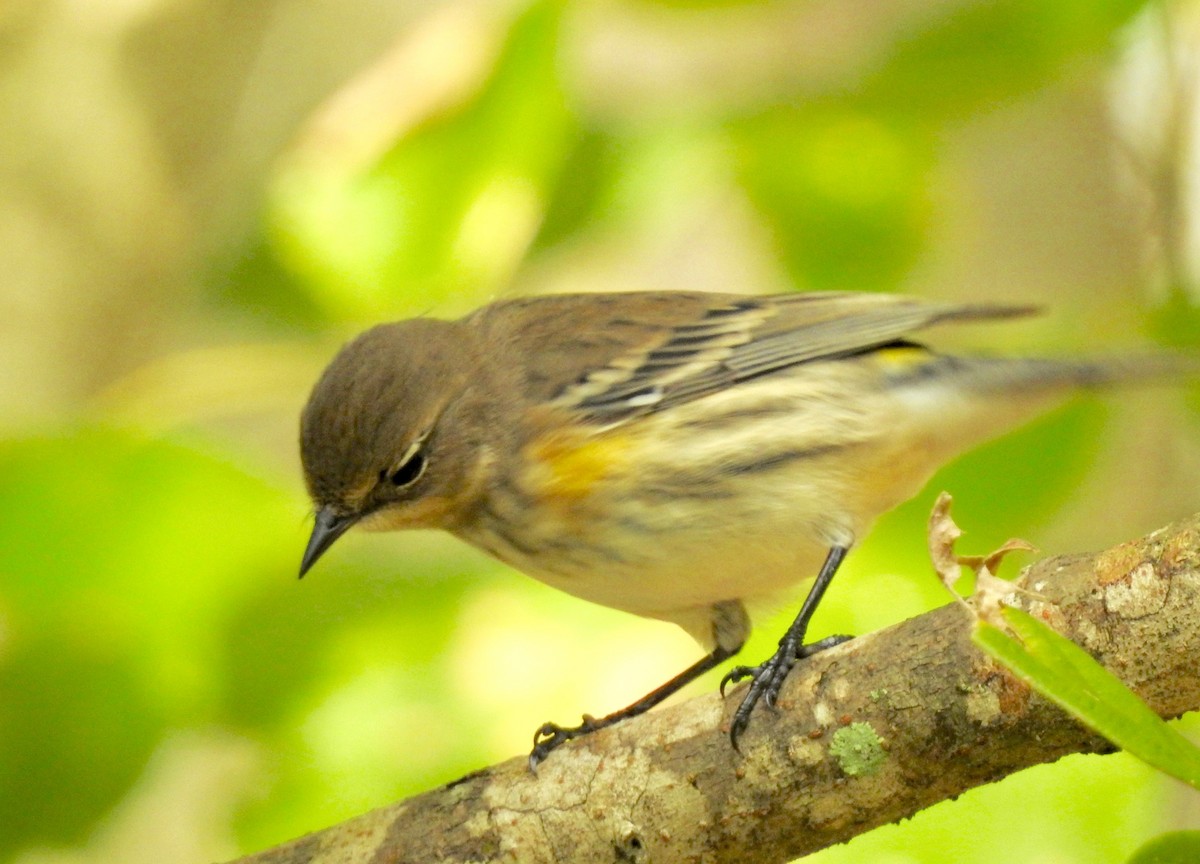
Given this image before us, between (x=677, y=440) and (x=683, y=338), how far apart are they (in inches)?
18.2

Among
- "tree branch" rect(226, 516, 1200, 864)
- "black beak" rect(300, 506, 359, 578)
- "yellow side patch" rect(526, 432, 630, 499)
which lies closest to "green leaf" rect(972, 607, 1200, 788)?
"tree branch" rect(226, 516, 1200, 864)

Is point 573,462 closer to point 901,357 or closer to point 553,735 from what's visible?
point 553,735

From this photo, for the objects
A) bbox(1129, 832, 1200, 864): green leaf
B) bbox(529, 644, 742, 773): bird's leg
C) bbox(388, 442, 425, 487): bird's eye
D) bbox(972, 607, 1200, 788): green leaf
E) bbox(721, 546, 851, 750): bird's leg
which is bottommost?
bbox(529, 644, 742, 773): bird's leg

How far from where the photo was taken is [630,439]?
3182 millimetres

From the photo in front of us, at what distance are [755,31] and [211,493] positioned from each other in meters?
2.34

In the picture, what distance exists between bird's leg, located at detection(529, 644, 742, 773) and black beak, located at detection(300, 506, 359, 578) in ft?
2.16

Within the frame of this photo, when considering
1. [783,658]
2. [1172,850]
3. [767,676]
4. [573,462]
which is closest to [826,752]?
[767,676]

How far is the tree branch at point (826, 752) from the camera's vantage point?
1920mm

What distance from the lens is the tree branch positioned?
192 cm

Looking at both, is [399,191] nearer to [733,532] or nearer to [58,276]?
[733,532]

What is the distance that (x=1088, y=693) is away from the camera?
1388 mm

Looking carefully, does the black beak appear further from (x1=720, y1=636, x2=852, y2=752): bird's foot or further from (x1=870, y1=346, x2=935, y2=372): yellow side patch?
(x1=870, y1=346, x2=935, y2=372): yellow side patch

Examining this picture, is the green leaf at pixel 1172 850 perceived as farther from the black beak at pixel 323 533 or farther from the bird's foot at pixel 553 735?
the black beak at pixel 323 533

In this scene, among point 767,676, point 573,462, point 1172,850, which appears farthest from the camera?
point 573,462
